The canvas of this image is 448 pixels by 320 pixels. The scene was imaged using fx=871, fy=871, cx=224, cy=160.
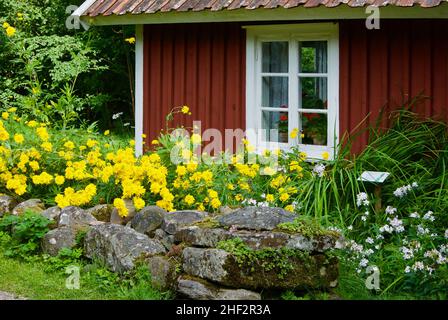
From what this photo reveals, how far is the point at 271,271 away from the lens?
6336 mm

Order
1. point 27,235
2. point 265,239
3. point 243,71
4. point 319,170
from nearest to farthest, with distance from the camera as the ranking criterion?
point 265,239
point 27,235
point 319,170
point 243,71

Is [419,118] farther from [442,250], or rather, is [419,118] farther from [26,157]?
[26,157]

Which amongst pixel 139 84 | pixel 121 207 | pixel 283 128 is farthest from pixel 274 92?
pixel 121 207

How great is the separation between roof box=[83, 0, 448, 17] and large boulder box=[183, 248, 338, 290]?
3315 millimetres

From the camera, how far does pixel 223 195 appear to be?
28.7ft

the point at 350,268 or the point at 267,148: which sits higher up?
the point at 267,148

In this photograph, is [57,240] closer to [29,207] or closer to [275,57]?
[29,207]

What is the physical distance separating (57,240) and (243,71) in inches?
150

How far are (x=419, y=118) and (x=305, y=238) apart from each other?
327 centimetres

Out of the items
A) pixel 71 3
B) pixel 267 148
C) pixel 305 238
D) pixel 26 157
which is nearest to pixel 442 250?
pixel 305 238

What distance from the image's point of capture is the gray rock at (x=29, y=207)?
8519mm

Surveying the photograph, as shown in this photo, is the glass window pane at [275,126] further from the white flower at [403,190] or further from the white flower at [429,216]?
the white flower at [429,216]
